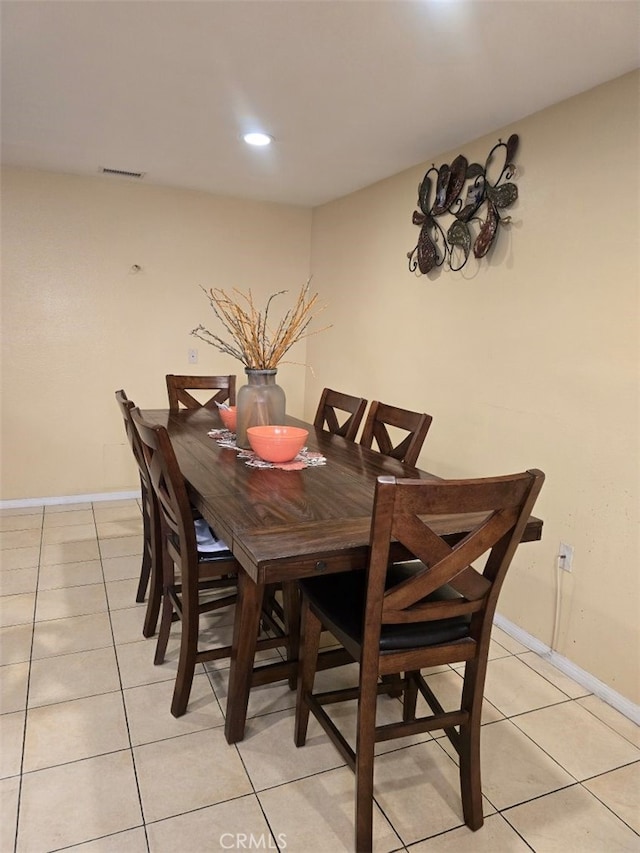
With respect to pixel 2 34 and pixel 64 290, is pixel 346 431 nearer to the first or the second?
Answer: pixel 2 34

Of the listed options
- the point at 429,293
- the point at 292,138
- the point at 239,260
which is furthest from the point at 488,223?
the point at 239,260

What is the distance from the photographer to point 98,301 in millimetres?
3922

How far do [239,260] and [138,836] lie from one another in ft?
12.2

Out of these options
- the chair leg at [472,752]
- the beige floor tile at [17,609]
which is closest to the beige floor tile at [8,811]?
the beige floor tile at [17,609]

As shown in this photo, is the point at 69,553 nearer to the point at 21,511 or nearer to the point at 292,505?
the point at 21,511

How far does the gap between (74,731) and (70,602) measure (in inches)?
35.9

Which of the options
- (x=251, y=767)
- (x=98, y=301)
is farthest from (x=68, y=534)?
(x=251, y=767)

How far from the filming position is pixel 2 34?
1863 millimetres

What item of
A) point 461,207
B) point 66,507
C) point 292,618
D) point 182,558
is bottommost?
point 66,507

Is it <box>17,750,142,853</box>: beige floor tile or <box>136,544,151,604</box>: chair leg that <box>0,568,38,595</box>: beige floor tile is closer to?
<box>136,544,151,604</box>: chair leg

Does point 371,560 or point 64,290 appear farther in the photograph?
point 64,290

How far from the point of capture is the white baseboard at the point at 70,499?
3.88 metres

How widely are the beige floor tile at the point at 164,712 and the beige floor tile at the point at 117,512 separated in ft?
6.18

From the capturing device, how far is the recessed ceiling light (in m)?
2.75
